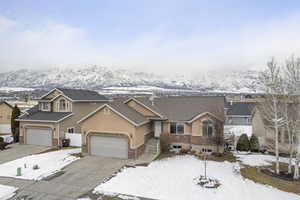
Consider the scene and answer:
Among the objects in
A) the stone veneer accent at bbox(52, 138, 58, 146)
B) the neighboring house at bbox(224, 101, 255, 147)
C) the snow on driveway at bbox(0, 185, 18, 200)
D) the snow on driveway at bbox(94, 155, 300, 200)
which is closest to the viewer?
the snow on driveway at bbox(0, 185, 18, 200)

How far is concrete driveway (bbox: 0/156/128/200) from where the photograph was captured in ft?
38.7

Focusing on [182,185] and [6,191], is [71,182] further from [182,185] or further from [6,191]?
[182,185]

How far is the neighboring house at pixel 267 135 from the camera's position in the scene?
22094 millimetres

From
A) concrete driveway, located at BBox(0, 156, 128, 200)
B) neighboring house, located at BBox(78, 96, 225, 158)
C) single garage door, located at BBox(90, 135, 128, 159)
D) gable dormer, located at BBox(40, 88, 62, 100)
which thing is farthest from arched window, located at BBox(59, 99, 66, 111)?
concrete driveway, located at BBox(0, 156, 128, 200)

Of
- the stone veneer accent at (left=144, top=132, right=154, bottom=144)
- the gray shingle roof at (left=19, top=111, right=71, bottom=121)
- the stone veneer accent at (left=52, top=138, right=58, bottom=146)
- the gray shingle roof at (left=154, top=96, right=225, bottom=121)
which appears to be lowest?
the stone veneer accent at (left=52, top=138, right=58, bottom=146)

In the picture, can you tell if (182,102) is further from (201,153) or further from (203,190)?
(203,190)

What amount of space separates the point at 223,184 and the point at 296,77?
9.85m

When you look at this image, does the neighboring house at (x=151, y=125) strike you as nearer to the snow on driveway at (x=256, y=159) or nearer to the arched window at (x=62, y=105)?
the snow on driveway at (x=256, y=159)

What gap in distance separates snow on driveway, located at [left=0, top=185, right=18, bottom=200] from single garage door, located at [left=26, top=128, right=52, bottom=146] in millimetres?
10953

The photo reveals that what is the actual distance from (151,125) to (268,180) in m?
12.6

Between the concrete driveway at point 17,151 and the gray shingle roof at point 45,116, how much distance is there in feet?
10.9

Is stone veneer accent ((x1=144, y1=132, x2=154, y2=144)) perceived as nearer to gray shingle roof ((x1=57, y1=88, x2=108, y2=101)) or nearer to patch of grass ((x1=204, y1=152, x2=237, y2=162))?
patch of grass ((x1=204, y1=152, x2=237, y2=162))

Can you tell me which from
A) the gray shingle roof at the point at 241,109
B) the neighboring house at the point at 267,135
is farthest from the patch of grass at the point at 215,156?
the gray shingle roof at the point at 241,109

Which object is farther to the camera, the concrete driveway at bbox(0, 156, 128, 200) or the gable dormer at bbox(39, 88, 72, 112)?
the gable dormer at bbox(39, 88, 72, 112)
